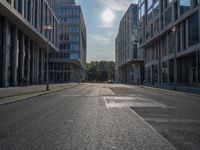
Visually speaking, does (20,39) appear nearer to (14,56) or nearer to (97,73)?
(14,56)

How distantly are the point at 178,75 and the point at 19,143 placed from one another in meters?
55.2

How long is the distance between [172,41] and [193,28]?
36.8ft

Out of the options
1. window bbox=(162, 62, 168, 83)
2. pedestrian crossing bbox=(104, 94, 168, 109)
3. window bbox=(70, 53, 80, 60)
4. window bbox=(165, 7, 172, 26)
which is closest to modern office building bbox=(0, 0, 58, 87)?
window bbox=(165, 7, 172, 26)

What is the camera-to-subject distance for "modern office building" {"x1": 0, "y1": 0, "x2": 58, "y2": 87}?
44906mm

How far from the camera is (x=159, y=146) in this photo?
6.91 metres

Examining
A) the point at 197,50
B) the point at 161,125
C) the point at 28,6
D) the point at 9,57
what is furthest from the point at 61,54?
the point at 161,125

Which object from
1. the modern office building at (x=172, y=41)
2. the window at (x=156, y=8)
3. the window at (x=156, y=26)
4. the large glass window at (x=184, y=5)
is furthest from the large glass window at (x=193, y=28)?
the window at (x=156, y=8)

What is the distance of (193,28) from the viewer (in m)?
49.2

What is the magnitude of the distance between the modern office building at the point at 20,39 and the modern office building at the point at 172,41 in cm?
2382

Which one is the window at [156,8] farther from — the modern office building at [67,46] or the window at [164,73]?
the modern office building at [67,46]

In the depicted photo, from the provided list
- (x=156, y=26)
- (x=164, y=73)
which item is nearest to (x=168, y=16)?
(x=156, y=26)

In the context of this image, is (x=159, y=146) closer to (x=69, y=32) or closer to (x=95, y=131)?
(x=95, y=131)

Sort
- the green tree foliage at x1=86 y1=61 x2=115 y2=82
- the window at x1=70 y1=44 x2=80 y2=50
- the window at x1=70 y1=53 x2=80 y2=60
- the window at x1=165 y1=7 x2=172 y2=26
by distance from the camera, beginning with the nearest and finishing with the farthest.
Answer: the window at x1=165 y1=7 x2=172 y2=26, the window at x1=70 y1=53 x2=80 y2=60, the window at x1=70 y1=44 x2=80 y2=50, the green tree foliage at x1=86 y1=61 x2=115 y2=82

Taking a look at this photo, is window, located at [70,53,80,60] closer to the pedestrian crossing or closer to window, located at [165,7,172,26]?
window, located at [165,7,172,26]
